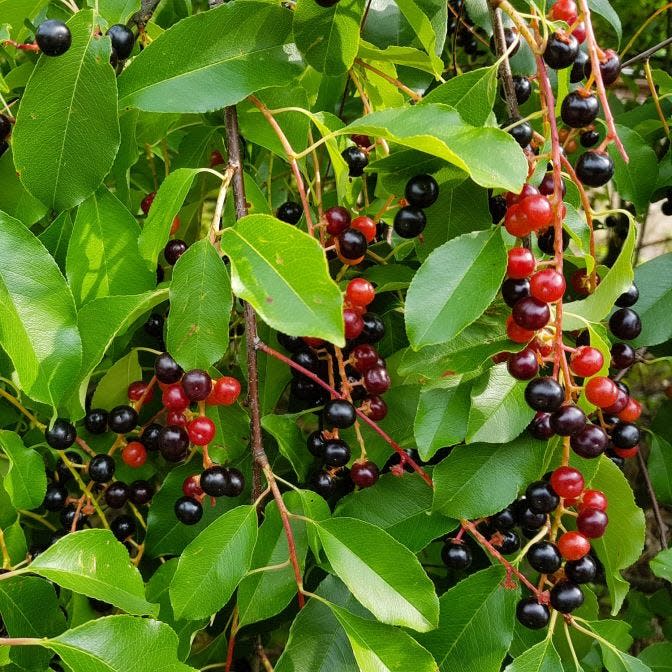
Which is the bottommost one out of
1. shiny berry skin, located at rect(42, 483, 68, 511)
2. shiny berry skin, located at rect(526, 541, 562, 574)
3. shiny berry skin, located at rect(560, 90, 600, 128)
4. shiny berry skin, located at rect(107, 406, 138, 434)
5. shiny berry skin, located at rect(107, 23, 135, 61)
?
shiny berry skin, located at rect(42, 483, 68, 511)

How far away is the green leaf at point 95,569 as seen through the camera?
3.16ft

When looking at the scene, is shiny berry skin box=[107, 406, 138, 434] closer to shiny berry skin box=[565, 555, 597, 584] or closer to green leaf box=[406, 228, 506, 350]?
green leaf box=[406, 228, 506, 350]

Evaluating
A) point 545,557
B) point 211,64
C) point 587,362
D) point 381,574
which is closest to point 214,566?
point 381,574

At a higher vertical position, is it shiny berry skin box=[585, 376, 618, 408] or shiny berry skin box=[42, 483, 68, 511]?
shiny berry skin box=[585, 376, 618, 408]

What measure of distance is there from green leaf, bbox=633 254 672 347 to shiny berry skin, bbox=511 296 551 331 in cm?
45

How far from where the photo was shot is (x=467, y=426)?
40.5 inches

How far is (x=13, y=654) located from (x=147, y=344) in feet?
1.76

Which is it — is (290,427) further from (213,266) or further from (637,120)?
(637,120)

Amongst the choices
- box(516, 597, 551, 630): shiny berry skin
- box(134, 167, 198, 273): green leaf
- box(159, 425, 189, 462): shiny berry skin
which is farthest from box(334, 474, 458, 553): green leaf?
box(134, 167, 198, 273): green leaf

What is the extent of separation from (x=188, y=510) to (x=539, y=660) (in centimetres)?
53

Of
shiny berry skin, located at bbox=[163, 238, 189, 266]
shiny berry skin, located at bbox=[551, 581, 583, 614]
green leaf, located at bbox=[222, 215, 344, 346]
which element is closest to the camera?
green leaf, located at bbox=[222, 215, 344, 346]

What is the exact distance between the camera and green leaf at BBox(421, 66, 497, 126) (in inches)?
42.5

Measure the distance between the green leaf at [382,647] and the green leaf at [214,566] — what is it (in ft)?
0.45

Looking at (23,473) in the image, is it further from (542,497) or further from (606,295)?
(606,295)
